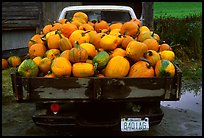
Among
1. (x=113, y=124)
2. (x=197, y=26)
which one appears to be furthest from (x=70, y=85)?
(x=197, y=26)

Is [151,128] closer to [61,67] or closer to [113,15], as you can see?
[61,67]

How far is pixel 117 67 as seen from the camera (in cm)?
425

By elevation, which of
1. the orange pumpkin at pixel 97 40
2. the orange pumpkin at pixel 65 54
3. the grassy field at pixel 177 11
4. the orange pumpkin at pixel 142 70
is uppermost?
the orange pumpkin at pixel 97 40

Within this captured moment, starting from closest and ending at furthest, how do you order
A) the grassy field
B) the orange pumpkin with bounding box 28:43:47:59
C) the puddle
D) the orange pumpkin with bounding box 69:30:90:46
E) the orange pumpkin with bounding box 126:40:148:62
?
1. the orange pumpkin with bounding box 126:40:148:62
2. the orange pumpkin with bounding box 69:30:90:46
3. the orange pumpkin with bounding box 28:43:47:59
4. the puddle
5. the grassy field

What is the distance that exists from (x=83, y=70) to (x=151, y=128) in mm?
2011

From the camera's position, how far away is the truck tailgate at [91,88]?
4168 millimetres

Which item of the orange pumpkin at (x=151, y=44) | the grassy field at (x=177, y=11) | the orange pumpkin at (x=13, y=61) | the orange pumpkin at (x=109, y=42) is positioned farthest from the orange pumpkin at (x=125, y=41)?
the grassy field at (x=177, y=11)

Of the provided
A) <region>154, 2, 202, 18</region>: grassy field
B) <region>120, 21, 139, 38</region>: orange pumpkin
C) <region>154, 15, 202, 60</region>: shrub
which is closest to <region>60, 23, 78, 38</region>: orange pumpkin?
<region>120, 21, 139, 38</region>: orange pumpkin

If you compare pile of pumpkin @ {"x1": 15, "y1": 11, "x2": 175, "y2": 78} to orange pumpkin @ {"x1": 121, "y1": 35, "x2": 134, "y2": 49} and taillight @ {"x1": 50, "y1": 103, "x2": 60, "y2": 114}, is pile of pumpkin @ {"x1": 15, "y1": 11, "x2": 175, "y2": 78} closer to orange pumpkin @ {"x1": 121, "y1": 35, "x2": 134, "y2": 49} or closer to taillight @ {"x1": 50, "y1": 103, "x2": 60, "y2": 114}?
orange pumpkin @ {"x1": 121, "y1": 35, "x2": 134, "y2": 49}

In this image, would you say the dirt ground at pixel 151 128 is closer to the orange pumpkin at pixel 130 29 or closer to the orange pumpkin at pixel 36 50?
the orange pumpkin at pixel 36 50

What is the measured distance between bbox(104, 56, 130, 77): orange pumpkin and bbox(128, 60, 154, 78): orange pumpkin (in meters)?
0.08

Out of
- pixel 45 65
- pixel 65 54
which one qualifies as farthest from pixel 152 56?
pixel 45 65

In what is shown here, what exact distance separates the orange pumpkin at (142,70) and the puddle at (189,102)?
2.81m

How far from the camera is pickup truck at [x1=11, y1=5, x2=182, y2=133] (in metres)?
4.18
